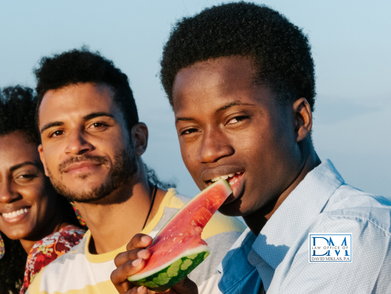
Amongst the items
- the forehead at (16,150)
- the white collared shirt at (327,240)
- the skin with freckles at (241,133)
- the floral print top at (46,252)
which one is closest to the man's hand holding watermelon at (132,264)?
the skin with freckles at (241,133)

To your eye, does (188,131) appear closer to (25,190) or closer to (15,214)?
(25,190)

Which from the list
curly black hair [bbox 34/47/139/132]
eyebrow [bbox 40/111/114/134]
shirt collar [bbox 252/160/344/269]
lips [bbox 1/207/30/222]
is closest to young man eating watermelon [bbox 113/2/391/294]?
shirt collar [bbox 252/160/344/269]

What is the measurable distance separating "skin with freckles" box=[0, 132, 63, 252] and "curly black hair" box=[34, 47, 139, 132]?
1.10 metres

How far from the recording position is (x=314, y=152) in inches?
129

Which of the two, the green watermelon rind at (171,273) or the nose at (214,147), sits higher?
the nose at (214,147)

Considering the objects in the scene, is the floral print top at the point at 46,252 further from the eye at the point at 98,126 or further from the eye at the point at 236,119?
the eye at the point at 236,119

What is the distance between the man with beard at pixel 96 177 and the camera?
15.5 ft

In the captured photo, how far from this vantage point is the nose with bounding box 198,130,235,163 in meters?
2.85

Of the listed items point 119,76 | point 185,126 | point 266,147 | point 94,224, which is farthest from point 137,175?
point 266,147

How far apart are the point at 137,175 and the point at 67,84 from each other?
48.8 inches

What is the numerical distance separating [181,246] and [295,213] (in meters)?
0.73

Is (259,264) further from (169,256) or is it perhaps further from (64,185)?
(64,185)

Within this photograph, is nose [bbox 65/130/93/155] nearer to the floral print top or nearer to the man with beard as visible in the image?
the man with beard

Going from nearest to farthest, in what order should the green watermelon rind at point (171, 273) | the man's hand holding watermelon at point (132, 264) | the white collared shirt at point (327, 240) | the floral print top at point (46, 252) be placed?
the white collared shirt at point (327, 240) < the green watermelon rind at point (171, 273) < the man's hand holding watermelon at point (132, 264) < the floral print top at point (46, 252)
